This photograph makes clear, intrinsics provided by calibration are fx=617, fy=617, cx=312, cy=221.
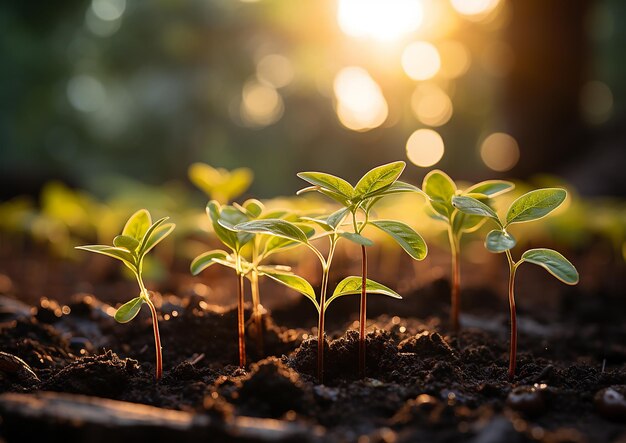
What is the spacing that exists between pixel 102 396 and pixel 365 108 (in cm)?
1673

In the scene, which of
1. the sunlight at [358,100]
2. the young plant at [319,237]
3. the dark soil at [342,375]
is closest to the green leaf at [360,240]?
the young plant at [319,237]

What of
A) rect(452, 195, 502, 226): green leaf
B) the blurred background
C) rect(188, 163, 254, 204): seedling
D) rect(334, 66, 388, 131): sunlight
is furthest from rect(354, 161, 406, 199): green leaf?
rect(334, 66, 388, 131): sunlight

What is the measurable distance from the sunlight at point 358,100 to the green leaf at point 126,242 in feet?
46.3

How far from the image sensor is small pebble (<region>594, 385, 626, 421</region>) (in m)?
1.43

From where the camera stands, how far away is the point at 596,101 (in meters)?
16.5

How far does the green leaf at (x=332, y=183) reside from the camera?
1586mm

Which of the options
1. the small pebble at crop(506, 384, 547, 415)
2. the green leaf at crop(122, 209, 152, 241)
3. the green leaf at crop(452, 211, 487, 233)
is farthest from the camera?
the green leaf at crop(452, 211, 487, 233)

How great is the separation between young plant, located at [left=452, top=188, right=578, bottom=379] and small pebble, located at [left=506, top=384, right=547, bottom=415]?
23cm

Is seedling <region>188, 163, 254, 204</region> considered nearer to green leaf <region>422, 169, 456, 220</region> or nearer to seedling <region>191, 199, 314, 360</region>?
seedling <region>191, 199, 314, 360</region>

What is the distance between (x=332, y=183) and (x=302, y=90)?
1549cm

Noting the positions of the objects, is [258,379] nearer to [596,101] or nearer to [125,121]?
[125,121]

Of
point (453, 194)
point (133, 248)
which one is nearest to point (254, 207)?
point (133, 248)

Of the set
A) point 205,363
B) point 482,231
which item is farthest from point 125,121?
point 205,363

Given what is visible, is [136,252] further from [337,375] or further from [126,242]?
[337,375]
